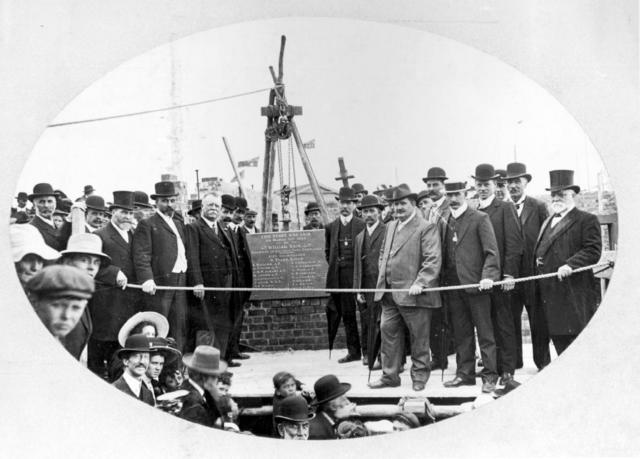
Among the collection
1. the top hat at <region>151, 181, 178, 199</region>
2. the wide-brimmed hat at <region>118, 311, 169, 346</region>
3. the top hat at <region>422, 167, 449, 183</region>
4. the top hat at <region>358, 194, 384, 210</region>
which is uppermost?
the top hat at <region>422, 167, 449, 183</region>

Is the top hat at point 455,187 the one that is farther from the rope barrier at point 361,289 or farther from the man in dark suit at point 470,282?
the rope barrier at point 361,289

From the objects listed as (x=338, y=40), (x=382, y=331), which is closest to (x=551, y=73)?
(x=338, y=40)

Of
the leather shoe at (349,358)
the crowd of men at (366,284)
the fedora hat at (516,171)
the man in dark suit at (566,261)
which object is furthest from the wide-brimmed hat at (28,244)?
the man in dark suit at (566,261)

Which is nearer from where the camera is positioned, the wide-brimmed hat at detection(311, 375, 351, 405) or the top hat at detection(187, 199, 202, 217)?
the wide-brimmed hat at detection(311, 375, 351, 405)

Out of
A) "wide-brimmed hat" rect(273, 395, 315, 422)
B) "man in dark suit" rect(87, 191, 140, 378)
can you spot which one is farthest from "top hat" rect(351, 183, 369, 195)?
"man in dark suit" rect(87, 191, 140, 378)

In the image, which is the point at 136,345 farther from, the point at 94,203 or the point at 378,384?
the point at 378,384

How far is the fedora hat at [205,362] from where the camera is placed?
342cm

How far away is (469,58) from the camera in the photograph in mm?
3395

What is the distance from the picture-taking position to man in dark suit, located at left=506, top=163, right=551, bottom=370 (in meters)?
3.38

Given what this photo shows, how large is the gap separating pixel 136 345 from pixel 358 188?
1.20m

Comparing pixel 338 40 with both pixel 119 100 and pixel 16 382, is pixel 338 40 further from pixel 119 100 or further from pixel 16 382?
pixel 16 382

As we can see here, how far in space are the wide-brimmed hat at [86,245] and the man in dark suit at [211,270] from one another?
39cm

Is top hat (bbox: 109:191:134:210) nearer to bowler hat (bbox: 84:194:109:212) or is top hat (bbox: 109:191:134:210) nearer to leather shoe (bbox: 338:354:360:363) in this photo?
bowler hat (bbox: 84:194:109:212)

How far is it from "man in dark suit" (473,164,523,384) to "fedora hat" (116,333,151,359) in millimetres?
1526
